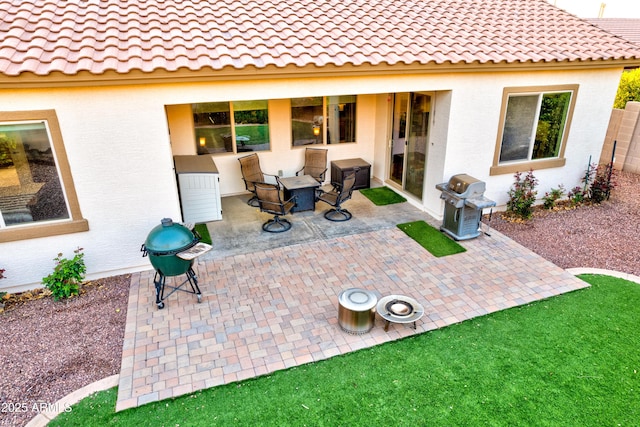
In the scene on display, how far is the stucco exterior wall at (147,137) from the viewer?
6203mm

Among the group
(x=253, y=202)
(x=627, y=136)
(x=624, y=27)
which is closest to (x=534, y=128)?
(x=627, y=136)

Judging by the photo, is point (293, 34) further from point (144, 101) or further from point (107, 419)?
point (107, 419)

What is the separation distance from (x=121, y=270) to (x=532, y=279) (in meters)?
6.99

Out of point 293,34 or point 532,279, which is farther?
point 293,34

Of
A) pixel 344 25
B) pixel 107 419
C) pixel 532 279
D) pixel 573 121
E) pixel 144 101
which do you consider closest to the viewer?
pixel 107 419

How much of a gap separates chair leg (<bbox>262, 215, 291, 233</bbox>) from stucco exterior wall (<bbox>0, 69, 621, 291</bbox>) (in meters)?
2.14

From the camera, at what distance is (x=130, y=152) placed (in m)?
6.51

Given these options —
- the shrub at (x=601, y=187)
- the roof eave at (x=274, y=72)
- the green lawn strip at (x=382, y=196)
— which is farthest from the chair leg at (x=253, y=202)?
the shrub at (x=601, y=187)

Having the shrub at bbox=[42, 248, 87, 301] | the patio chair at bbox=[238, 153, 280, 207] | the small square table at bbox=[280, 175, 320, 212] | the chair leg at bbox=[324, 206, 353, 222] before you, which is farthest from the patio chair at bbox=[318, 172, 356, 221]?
the shrub at bbox=[42, 248, 87, 301]

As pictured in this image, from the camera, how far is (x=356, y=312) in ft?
17.5

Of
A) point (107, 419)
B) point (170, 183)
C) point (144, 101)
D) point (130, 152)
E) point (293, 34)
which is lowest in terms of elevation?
point (107, 419)

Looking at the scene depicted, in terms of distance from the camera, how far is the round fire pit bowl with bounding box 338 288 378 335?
5370 mm

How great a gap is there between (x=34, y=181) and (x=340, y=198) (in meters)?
5.49

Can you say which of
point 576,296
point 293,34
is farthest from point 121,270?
point 576,296
